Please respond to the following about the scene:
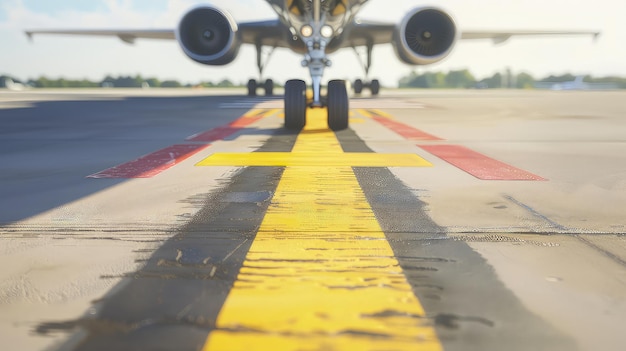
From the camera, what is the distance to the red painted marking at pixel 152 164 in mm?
3555

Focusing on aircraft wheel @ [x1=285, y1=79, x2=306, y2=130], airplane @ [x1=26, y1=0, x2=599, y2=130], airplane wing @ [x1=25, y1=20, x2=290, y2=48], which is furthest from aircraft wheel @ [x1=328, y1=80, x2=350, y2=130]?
airplane wing @ [x1=25, y1=20, x2=290, y2=48]

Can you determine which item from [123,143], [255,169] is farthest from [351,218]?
[123,143]

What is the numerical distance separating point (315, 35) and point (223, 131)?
2.03m

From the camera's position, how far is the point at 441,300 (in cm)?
145

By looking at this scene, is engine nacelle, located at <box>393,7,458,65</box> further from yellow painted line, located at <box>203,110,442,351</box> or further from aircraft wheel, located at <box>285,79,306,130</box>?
yellow painted line, located at <box>203,110,442,351</box>

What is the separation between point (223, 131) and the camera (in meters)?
6.69

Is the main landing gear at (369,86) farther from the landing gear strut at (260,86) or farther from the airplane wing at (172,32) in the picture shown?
the airplane wing at (172,32)

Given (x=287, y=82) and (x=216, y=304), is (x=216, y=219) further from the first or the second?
(x=287, y=82)

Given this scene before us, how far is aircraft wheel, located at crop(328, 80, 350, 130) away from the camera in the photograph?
6.58 m

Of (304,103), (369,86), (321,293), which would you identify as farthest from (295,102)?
(369,86)

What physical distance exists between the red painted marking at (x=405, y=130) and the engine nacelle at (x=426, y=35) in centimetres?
246

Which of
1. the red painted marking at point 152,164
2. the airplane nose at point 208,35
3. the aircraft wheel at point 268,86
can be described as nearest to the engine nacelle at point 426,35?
the airplane nose at point 208,35

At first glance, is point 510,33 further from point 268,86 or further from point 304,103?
point 304,103

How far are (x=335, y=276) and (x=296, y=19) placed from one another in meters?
6.48
